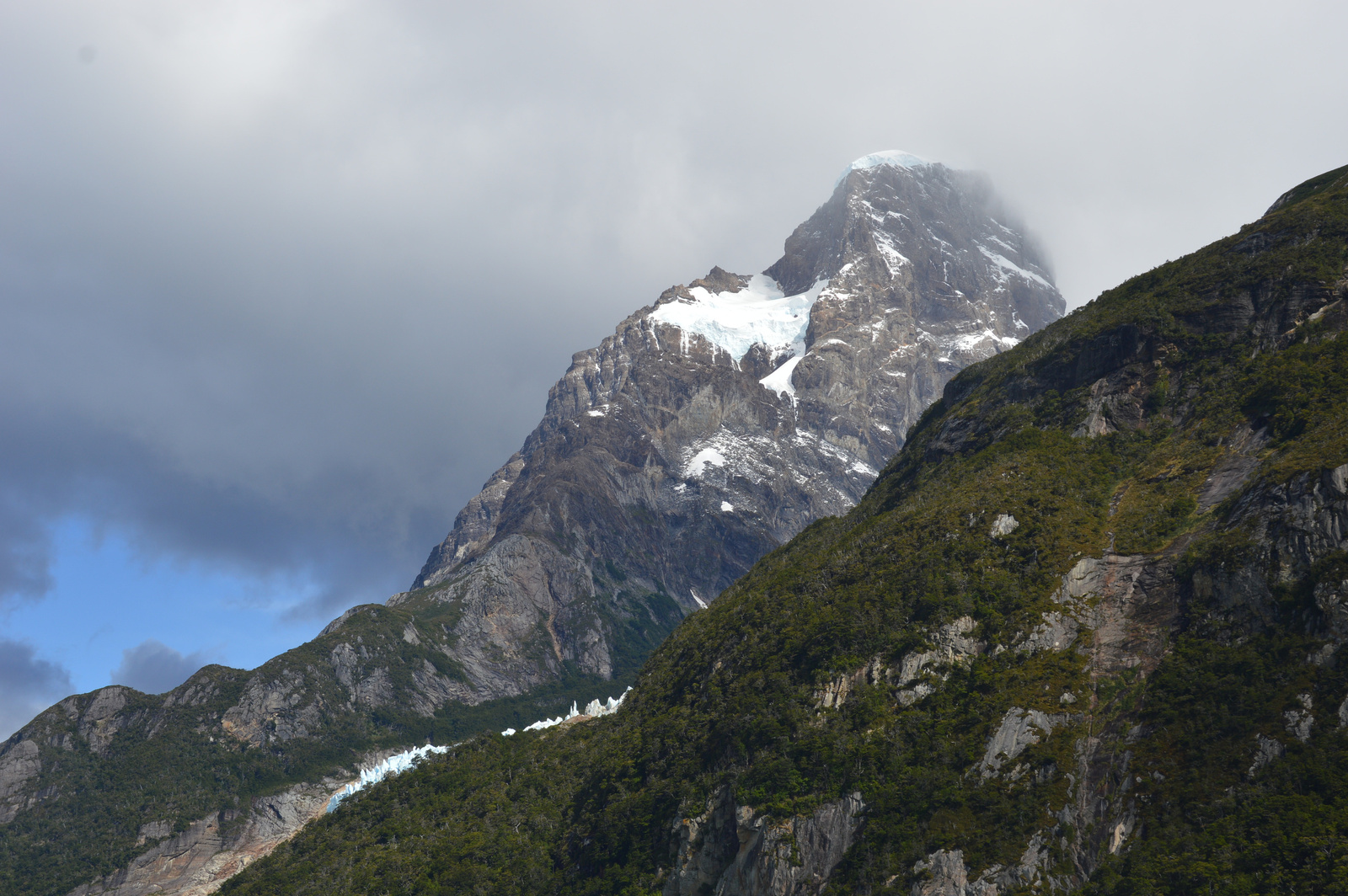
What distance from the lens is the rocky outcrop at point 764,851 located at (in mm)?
90125

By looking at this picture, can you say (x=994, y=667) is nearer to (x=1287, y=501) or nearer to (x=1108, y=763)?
(x=1108, y=763)

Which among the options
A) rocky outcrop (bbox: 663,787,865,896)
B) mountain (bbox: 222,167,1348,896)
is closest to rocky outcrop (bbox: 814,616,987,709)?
mountain (bbox: 222,167,1348,896)

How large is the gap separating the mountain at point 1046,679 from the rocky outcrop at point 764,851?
0.86ft

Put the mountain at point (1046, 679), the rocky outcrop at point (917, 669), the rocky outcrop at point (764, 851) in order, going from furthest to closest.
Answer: the rocky outcrop at point (917, 669) → the rocky outcrop at point (764, 851) → the mountain at point (1046, 679)

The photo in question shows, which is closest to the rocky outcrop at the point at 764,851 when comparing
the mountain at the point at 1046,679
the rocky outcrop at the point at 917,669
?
the mountain at the point at 1046,679

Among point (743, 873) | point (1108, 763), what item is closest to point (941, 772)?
point (1108, 763)

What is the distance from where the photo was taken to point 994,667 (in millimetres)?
98750

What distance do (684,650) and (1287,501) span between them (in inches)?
3702

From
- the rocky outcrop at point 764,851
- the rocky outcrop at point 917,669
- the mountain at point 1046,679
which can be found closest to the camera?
the mountain at point 1046,679

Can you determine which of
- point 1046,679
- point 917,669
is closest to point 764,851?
point 917,669

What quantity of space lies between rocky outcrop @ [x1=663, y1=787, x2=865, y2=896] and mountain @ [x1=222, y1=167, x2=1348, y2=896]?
0.26 meters

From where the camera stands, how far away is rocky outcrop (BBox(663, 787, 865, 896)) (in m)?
90.1

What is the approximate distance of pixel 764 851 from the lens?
3659 inches

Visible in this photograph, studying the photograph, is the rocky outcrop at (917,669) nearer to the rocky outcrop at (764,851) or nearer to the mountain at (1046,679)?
the mountain at (1046,679)
